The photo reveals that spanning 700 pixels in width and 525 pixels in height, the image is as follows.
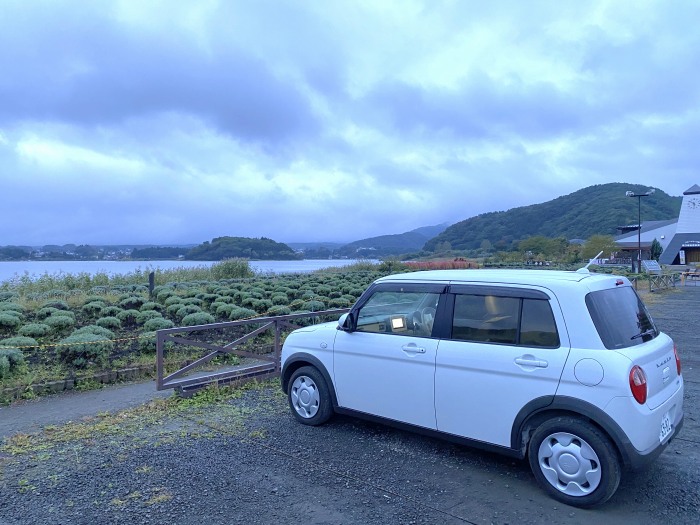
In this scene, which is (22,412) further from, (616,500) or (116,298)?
(116,298)

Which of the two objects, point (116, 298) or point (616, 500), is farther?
point (116, 298)

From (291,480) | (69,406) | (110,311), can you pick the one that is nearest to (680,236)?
(110,311)

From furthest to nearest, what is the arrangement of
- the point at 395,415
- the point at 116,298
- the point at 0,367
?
the point at 116,298 < the point at 0,367 < the point at 395,415

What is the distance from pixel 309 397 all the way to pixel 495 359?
2303 mm

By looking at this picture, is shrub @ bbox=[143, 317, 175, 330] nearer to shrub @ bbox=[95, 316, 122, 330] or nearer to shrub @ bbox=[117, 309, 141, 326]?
shrub @ bbox=[95, 316, 122, 330]

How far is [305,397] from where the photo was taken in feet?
18.8

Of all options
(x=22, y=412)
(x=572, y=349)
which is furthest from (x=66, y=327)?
(x=572, y=349)

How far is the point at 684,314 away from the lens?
53.7ft

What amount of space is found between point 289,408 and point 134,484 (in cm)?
237

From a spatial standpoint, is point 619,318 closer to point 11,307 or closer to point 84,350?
point 84,350

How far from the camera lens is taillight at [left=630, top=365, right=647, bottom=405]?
3.66 m

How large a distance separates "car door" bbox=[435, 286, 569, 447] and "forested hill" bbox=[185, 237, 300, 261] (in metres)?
24.6

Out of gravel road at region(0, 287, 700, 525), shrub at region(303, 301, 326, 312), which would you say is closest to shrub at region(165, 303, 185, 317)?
shrub at region(303, 301, 326, 312)

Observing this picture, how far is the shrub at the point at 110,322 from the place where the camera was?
11.6m
